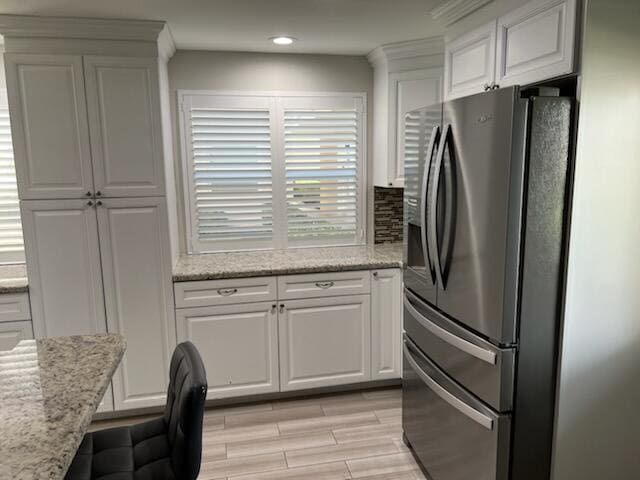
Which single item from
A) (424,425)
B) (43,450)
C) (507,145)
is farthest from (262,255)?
(43,450)

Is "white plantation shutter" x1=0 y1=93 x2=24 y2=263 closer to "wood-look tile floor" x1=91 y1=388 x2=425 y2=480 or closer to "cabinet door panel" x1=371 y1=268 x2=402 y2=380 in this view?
"wood-look tile floor" x1=91 y1=388 x2=425 y2=480

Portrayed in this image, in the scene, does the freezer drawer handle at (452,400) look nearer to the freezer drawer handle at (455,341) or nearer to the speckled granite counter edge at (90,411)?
the freezer drawer handle at (455,341)

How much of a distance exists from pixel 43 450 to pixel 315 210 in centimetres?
262

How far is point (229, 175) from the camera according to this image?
3.26m

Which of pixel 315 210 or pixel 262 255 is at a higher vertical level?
pixel 315 210

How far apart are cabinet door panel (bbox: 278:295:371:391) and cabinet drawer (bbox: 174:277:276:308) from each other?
0.55 ft

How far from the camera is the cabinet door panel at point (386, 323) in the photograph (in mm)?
3037

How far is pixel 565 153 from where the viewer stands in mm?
1593

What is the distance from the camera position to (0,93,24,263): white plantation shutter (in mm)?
3020

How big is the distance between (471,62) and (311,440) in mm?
2139

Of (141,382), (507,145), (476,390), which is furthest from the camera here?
(141,382)

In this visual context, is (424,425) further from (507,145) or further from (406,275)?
(507,145)

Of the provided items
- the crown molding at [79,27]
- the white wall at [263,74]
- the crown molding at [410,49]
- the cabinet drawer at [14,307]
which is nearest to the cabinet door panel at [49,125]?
the crown molding at [79,27]

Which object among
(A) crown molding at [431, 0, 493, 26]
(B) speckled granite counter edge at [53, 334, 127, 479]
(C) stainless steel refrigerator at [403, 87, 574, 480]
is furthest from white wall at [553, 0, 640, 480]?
(B) speckled granite counter edge at [53, 334, 127, 479]
